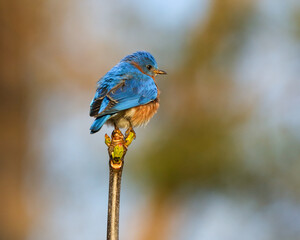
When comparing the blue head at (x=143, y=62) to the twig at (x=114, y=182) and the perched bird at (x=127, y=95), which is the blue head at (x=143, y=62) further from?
the twig at (x=114, y=182)

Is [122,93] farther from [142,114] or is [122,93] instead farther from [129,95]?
[142,114]

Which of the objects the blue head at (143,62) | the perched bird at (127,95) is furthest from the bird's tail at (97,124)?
the blue head at (143,62)

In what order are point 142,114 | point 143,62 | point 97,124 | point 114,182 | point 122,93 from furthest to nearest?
point 143,62
point 142,114
point 122,93
point 97,124
point 114,182

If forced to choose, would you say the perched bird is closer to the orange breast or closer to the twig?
the orange breast

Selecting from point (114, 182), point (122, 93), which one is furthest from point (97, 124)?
point (114, 182)

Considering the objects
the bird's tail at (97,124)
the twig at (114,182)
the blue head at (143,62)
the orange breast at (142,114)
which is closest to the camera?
the twig at (114,182)

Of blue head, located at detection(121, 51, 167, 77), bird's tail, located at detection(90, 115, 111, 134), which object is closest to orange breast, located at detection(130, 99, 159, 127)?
blue head, located at detection(121, 51, 167, 77)

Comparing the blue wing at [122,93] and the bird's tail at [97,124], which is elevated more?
the blue wing at [122,93]

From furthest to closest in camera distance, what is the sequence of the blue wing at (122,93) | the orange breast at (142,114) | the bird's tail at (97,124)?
the orange breast at (142,114)
the blue wing at (122,93)
the bird's tail at (97,124)
